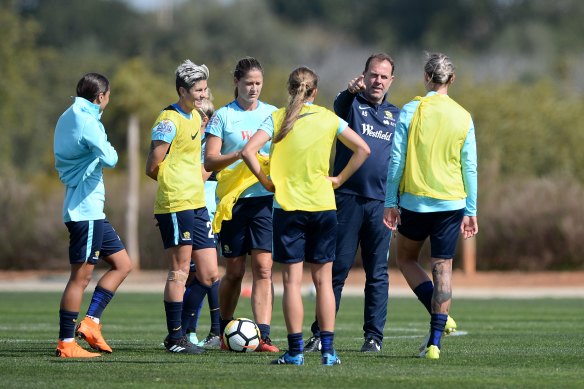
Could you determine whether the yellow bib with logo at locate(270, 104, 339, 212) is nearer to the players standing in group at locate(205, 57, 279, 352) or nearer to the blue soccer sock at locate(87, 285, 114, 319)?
the players standing in group at locate(205, 57, 279, 352)

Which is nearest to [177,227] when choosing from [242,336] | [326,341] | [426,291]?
[242,336]

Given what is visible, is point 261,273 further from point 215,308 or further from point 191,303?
point 215,308

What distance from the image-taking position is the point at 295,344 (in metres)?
9.53

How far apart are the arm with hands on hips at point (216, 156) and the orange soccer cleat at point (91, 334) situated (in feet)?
5.37

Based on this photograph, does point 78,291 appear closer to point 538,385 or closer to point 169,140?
point 169,140

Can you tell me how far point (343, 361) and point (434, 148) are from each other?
1839mm

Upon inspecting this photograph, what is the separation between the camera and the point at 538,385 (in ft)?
27.7

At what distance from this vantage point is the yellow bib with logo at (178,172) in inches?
423

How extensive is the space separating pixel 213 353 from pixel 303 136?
7.84ft

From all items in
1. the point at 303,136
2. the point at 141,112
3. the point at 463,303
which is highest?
the point at 141,112

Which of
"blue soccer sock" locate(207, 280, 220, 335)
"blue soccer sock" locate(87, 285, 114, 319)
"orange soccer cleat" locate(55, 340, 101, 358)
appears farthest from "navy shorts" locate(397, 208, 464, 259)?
"orange soccer cleat" locate(55, 340, 101, 358)

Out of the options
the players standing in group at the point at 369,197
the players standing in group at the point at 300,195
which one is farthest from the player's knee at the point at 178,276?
the players standing in group at the point at 300,195

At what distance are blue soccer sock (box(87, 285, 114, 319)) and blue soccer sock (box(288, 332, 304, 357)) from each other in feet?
7.03

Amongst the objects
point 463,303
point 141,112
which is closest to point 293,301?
point 463,303
